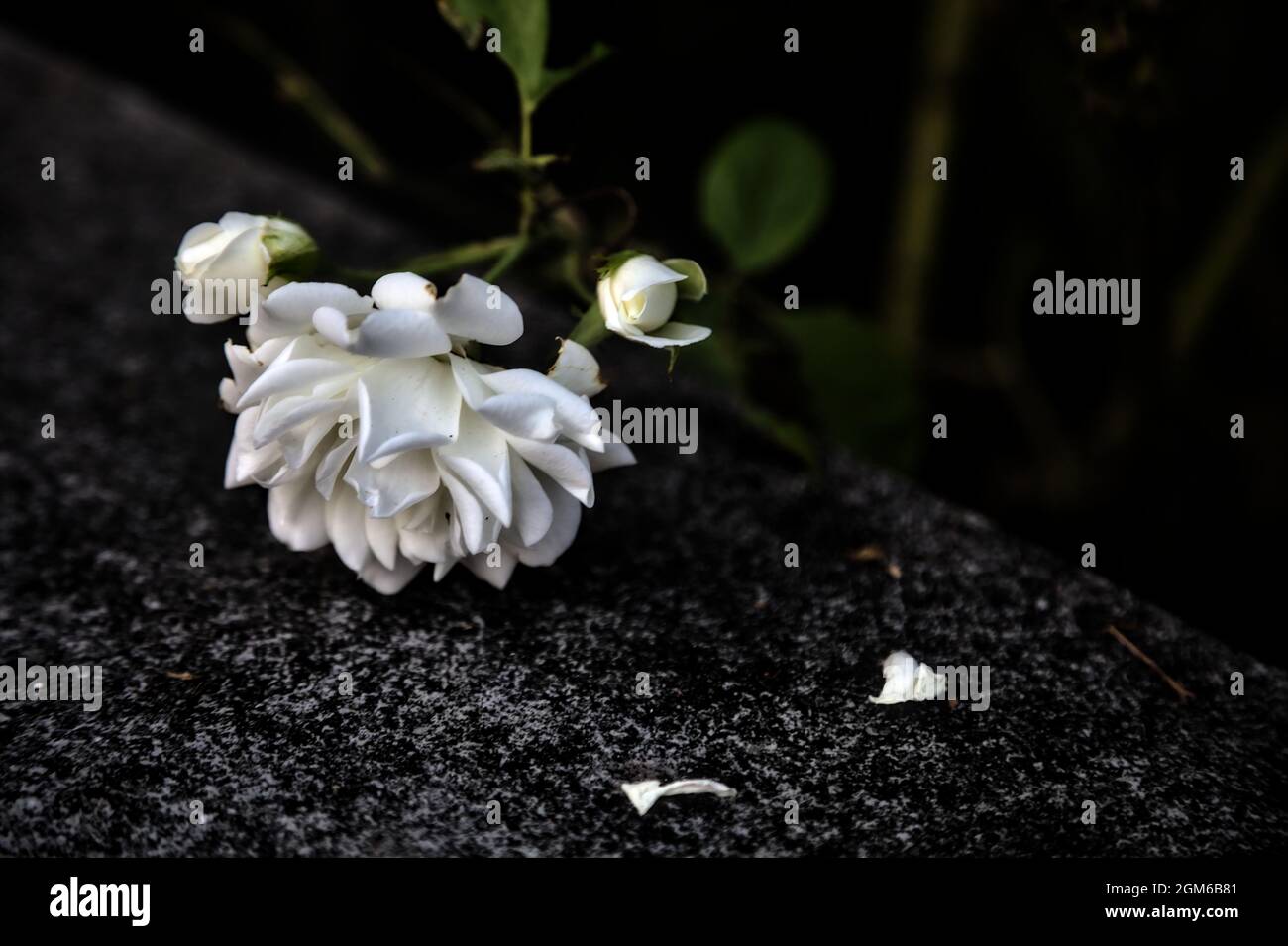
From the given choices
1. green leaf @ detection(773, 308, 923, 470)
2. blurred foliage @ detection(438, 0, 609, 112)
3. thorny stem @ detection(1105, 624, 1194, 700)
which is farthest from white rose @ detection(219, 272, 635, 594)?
green leaf @ detection(773, 308, 923, 470)

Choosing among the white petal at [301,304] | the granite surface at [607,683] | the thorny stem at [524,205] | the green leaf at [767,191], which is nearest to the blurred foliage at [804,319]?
the green leaf at [767,191]

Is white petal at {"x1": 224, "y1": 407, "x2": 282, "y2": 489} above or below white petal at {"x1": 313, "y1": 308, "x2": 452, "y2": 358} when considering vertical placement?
below

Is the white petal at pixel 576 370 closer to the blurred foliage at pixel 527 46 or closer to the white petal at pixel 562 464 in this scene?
the white petal at pixel 562 464

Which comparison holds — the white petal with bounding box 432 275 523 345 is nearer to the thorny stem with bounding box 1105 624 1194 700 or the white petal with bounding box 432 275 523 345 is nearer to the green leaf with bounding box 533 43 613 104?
the green leaf with bounding box 533 43 613 104

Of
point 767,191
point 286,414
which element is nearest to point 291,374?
point 286,414

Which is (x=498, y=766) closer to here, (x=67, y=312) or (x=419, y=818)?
(x=419, y=818)

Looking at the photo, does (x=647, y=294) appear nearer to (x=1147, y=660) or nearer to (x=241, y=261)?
(x=241, y=261)
